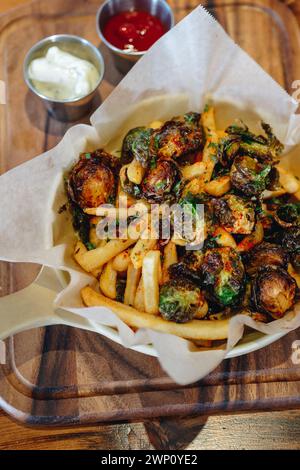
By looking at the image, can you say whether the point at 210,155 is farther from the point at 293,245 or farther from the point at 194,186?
the point at 293,245

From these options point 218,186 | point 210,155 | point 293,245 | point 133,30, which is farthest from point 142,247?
point 133,30

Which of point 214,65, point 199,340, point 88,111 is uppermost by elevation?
point 214,65

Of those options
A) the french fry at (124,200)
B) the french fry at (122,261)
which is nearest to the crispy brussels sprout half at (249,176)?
the french fry at (124,200)

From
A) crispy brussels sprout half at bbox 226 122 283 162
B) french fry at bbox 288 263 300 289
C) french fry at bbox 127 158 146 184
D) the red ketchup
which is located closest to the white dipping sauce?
the red ketchup

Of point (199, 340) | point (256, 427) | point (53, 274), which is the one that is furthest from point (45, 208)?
point (256, 427)

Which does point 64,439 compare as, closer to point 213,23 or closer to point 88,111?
point 88,111

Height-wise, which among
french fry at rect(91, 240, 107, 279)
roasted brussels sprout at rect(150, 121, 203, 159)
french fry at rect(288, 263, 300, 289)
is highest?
roasted brussels sprout at rect(150, 121, 203, 159)

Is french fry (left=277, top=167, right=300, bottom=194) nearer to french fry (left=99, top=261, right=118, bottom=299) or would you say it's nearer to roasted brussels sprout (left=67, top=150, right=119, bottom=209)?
roasted brussels sprout (left=67, top=150, right=119, bottom=209)
